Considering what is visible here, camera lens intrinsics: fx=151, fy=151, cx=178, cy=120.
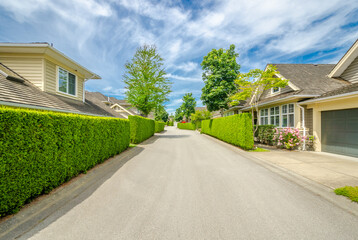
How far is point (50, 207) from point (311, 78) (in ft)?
56.8

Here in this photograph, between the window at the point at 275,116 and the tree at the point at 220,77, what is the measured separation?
6584 mm

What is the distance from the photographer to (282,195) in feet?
12.3

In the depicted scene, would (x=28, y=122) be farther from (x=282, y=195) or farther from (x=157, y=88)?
(x=157, y=88)

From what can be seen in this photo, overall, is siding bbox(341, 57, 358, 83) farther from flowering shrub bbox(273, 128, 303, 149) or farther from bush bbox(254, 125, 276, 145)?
bush bbox(254, 125, 276, 145)

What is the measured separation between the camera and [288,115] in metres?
11.3

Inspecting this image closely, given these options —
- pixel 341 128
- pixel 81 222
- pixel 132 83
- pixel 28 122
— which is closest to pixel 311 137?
pixel 341 128

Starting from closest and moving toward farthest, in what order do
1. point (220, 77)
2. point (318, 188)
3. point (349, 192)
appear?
point (349, 192) → point (318, 188) → point (220, 77)

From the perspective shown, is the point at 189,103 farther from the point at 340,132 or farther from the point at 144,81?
the point at 340,132

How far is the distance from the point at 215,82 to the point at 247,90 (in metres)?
9.34

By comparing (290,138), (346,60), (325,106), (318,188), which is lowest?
(318,188)

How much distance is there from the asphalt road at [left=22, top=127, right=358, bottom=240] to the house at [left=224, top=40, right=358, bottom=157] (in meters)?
6.65

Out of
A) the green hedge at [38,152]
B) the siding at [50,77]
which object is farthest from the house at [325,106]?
the siding at [50,77]

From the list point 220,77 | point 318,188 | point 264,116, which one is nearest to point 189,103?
point 220,77

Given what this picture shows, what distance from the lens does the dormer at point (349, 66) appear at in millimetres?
8922
